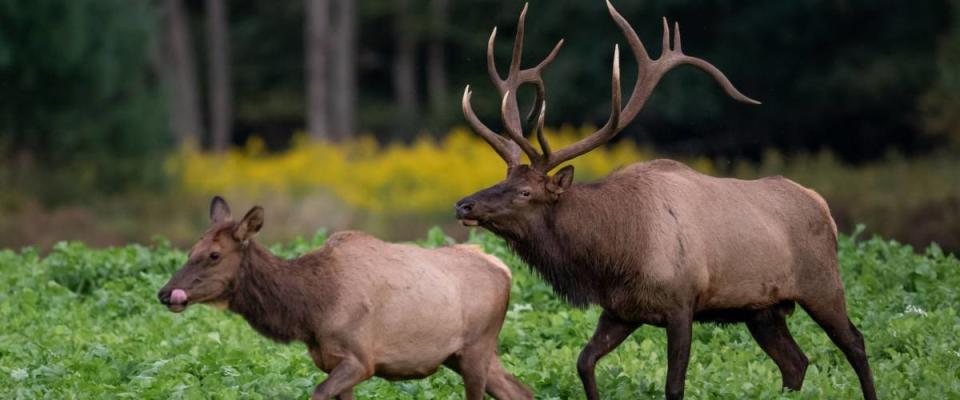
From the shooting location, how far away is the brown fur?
1003 centimetres

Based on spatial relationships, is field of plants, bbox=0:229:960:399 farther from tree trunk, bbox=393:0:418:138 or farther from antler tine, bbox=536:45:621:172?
tree trunk, bbox=393:0:418:138

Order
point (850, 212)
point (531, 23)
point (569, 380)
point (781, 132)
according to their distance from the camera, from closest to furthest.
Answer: point (569, 380)
point (850, 212)
point (781, 132)
point (531, 23)

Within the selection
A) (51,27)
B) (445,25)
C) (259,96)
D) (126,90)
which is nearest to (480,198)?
(51,27)

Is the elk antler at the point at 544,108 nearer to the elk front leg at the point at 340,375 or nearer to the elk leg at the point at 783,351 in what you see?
the elk leg at the point at 783,351

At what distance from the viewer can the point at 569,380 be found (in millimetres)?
10750

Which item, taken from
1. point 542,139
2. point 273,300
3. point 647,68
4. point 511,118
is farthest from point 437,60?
point 273,300

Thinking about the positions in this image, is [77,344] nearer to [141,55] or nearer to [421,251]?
[421,251]

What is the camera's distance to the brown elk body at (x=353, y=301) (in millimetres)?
9266

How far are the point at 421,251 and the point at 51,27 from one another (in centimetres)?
2538

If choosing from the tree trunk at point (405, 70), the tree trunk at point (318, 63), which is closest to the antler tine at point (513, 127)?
the tree trunk at point (318, 63)

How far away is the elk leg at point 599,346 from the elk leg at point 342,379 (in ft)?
4.82

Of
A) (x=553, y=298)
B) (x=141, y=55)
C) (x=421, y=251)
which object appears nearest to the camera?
(x=421, y=251)

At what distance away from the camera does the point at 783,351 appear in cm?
1087

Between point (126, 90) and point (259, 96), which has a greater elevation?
point (126, 90)
